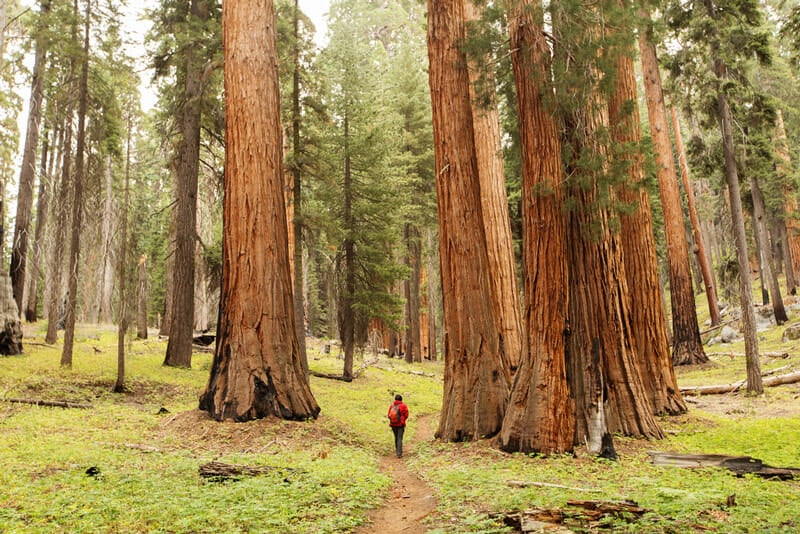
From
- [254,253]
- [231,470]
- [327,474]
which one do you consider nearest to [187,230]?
[254,253]

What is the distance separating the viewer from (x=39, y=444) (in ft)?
22.8

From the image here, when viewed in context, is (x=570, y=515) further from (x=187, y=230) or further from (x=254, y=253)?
(x=187, y=230)

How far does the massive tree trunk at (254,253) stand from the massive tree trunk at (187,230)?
5071 mm

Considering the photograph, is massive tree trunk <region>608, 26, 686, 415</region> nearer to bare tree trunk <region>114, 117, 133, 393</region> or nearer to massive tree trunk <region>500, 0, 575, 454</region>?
massive tree trunk <region>500, 0, 575, 454</region>

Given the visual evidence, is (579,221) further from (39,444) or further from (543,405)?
(39,444)

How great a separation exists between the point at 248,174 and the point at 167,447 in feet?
15.2

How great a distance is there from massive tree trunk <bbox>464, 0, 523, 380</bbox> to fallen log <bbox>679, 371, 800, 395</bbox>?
6.25 metres

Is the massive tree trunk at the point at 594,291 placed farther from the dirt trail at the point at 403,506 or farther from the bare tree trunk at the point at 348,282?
the bare tree trunk at the point at 348,282

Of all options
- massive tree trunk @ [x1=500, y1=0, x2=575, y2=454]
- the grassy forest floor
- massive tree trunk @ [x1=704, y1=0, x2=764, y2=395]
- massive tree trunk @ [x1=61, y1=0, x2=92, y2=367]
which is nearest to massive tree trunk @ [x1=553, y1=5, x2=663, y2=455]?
massive tree trunk @ [x1=500, y1=0, x2=575, y2=454]

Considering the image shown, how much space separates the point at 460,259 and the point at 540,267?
A: 2.18m

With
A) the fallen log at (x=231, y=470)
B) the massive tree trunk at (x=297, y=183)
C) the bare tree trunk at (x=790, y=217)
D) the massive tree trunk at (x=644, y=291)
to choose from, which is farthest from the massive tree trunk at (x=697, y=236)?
the fallen log at (x=231, y=470)

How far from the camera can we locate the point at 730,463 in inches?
237

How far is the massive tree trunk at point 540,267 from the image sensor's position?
733cm

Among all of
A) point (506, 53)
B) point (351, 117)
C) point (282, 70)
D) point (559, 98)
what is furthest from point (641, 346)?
point (351, 117)
